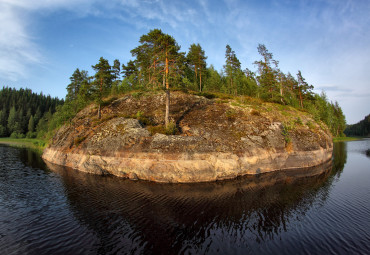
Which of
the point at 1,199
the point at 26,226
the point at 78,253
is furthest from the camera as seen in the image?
the point at 1,199

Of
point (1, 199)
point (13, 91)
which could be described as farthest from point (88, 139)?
point (13, 91)

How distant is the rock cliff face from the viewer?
20844 mm

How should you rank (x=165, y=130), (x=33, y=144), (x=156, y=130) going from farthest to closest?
1. (x=33, y=144)
2. (x=156, y=130)
3. (x=165, y=130)

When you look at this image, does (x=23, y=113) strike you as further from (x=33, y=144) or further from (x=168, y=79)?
(x=168, y=79)

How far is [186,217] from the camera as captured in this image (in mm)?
11719

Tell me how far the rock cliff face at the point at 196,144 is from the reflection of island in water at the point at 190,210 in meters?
2.05

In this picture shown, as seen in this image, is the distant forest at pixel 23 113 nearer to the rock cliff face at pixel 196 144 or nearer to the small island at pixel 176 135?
the small island at pixel 176 135

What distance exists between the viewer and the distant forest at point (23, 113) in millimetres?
97931

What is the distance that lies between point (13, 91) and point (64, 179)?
187m

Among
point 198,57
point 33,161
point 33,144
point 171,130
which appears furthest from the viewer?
point 33,144

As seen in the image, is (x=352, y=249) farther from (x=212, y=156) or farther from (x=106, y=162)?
(x=106, y=162)

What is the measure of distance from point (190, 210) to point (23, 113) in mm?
159305

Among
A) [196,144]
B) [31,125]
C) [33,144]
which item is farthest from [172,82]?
[31,125]

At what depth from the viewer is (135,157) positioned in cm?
2181
